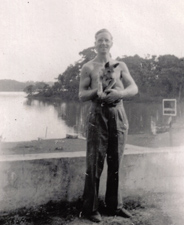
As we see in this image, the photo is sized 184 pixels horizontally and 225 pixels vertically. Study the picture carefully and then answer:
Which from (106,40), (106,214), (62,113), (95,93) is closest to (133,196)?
(106,214)

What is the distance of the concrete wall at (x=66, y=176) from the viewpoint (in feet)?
10.4

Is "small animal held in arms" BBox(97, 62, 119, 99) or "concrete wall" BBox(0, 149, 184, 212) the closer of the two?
"small animal held in arms" BBox(97, 62, 119, 99)

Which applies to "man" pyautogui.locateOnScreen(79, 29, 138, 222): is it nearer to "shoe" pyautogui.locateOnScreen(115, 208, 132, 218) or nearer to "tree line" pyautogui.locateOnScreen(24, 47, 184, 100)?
"shoe" pyautogui.locateOnScreen(115, 208, 132, 218)

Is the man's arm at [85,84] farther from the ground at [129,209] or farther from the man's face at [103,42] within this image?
the ground at [129,209]

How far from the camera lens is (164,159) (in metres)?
3.89

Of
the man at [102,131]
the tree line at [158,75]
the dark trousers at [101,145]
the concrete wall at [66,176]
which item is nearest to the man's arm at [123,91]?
the man at [102,131]

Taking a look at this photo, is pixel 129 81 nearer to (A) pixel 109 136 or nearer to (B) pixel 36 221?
(A) pixel 109 136

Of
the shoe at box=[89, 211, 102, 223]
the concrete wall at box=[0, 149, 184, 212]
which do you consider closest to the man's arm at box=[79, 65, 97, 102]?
the concrete wall at box=[0, 149, 184, 212]

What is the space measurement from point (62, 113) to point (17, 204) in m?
44.5

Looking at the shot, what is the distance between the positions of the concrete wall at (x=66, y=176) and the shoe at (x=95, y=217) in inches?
16.7

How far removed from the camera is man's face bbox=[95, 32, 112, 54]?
10.0 feet

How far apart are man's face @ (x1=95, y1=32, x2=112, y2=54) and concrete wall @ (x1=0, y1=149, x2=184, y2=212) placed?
1.18m

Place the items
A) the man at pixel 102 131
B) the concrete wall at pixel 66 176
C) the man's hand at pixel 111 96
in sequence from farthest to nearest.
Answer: the concrete wall at pixel 66 176 → the man at pixel 102 131 → the man's hand at pixel 111 96

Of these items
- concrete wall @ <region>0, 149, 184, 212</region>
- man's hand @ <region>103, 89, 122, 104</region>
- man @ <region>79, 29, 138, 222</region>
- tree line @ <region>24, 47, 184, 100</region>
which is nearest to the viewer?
man's hand @ <region>103, 89, 122, 104</region>
